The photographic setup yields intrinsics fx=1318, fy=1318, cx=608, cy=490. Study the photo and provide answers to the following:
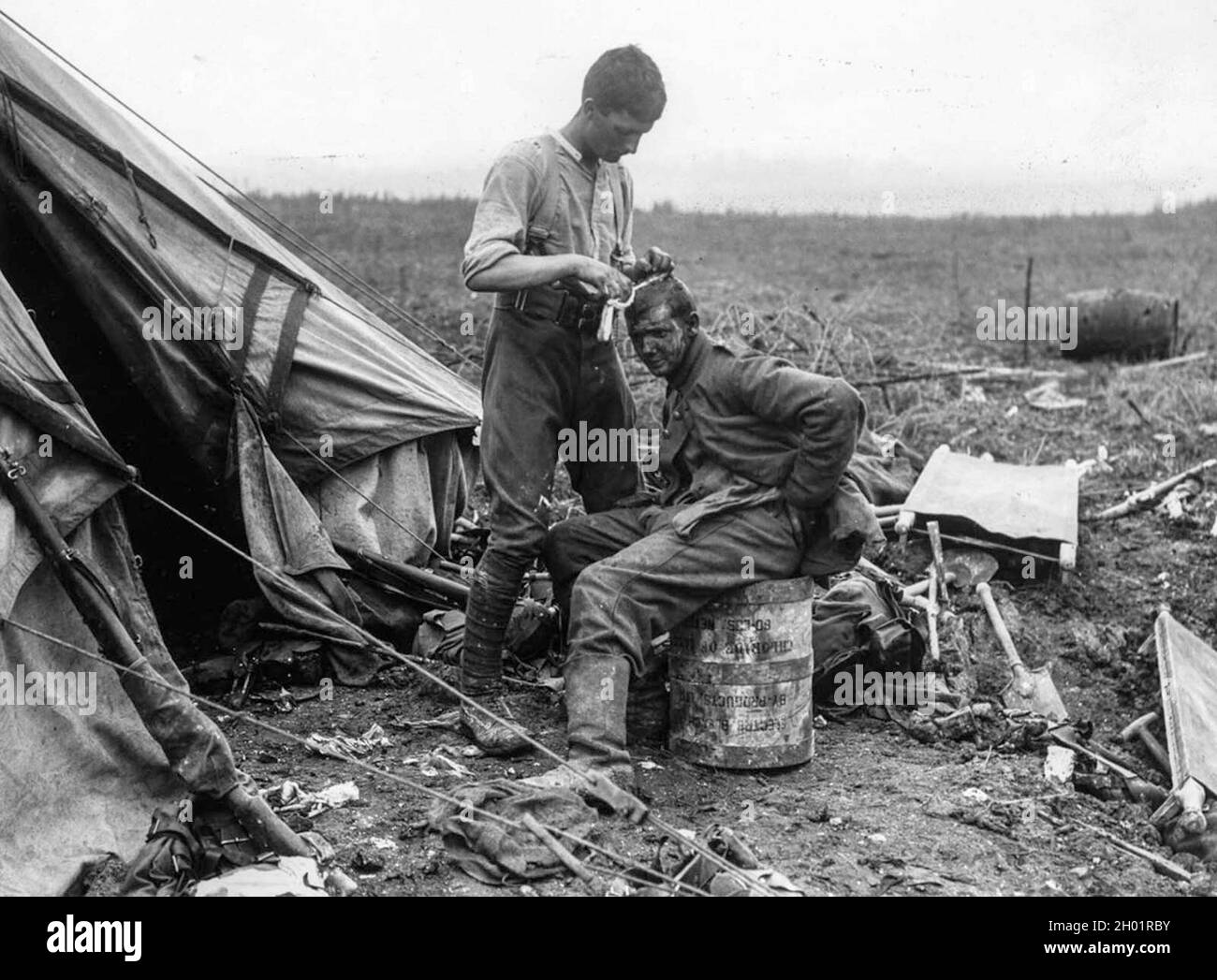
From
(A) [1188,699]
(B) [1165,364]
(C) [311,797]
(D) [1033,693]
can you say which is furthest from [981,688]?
(B) [1165,364]

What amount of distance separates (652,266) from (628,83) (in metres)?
0.65

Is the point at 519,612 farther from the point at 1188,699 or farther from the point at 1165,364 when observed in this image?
the point at 1165,364

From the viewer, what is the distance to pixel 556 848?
12.0ft

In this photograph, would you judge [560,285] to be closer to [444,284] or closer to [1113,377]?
[1113,377]

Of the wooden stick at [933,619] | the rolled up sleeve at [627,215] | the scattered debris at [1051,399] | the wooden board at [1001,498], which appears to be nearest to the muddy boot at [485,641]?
the rolled up sleeve at [627,215]

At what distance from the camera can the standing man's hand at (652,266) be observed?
4555 millimetres

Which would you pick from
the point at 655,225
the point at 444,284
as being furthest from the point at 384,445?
the point at 655,225

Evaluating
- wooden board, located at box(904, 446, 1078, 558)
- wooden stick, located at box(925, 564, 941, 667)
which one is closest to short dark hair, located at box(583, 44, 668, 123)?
wooden stick, located at box(925, 564, 941, 667)

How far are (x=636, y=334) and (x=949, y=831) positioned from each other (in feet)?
6.36

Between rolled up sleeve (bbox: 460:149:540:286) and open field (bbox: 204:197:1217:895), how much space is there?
1.72 meters

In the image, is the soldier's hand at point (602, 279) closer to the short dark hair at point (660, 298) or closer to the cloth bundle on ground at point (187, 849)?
the short dark hair at point (660, 298)

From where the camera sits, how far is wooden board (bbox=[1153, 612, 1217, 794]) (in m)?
4.97

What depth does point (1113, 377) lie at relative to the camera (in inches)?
479

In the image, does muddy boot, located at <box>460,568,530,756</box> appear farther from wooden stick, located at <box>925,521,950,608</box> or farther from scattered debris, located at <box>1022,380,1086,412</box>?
scattered debris, located at <box>1022,380,1086,412</box>
